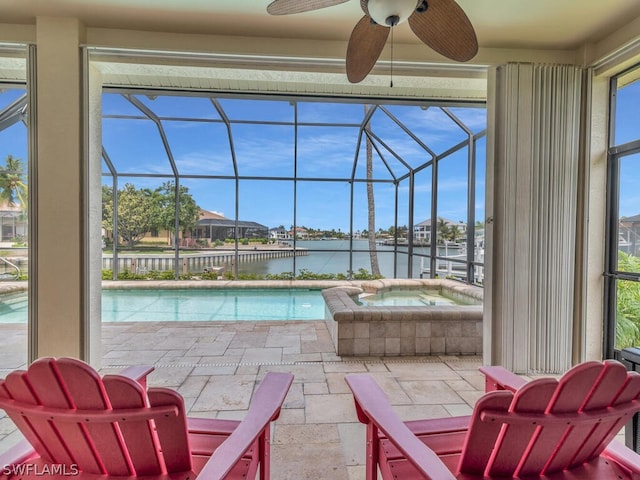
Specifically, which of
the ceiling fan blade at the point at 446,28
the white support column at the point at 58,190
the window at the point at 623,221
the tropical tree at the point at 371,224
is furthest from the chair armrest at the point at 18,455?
the tropical tree at the point at 371,224

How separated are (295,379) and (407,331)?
1.40 m

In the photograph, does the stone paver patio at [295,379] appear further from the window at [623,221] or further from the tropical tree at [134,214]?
the tropical tree at [134,214]

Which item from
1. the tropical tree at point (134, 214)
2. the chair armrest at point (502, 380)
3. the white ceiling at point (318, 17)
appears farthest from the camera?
the tropical tree at point (134, 214)

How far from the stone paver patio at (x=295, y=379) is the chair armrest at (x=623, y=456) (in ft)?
3.77

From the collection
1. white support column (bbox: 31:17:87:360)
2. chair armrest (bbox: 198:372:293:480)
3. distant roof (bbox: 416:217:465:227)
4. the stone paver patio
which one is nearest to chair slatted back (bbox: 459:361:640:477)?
chair armrest (bbox: 198:372:293:480)

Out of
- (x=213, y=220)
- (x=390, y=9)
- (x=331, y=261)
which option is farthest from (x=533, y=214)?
(x=213, y=220)

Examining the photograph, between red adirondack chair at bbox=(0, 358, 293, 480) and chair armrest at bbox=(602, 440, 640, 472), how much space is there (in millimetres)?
1383

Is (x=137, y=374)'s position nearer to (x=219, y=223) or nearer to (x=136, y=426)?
(x=136, y=426)

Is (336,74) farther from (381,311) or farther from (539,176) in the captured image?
(381,311)

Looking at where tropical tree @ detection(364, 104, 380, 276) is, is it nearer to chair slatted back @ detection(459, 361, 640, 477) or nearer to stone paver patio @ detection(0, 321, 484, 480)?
stone paver patio @ detection(0, 321, 484, 480)

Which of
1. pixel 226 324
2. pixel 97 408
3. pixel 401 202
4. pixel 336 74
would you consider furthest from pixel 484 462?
pixel 401 202

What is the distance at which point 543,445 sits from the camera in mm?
1175

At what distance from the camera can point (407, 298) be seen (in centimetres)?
621

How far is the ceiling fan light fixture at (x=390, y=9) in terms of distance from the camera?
5.25 ft
